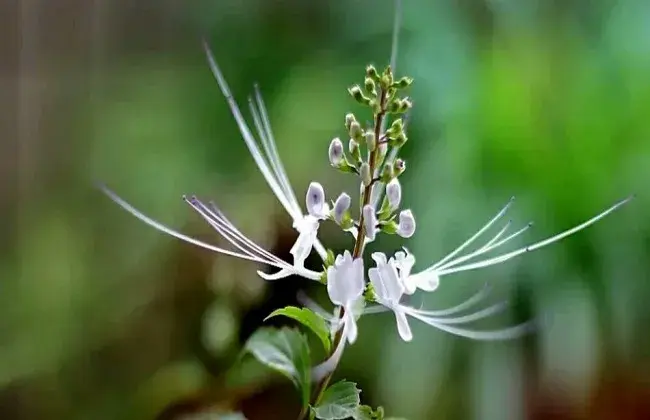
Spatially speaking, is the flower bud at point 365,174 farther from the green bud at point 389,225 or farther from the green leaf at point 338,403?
the green leaf at point 338,403

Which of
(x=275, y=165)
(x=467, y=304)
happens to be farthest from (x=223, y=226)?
(x=467, y=304)

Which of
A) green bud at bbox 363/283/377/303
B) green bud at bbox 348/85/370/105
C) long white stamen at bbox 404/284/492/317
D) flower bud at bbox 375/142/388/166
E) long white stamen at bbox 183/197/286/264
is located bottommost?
long white stamen at bbox 404/284/492/317

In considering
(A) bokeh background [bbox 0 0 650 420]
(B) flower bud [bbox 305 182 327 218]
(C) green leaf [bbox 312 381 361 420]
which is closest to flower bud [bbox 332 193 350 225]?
(B) flower bud [bbox 305 182 327 218]

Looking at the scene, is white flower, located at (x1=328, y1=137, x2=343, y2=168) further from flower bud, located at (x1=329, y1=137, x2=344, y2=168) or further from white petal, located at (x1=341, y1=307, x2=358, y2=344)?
white petal, located at (x1=341, y1=307, x2=358, y2=344)

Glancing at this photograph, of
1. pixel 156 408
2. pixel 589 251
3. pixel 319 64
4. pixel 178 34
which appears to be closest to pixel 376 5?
pixel 319 64

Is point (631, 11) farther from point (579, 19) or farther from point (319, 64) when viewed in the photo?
point (319, 64)

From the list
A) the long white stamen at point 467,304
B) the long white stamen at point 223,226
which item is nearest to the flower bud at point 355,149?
the long white stamen at point 223,226
